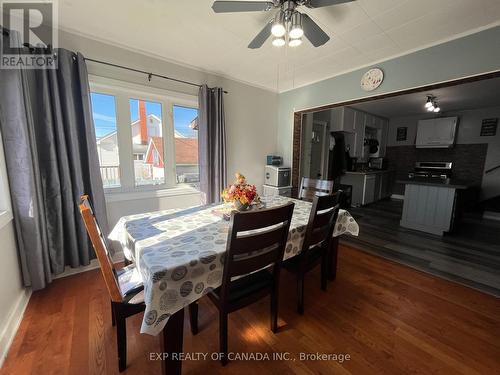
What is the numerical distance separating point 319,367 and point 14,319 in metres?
2.16

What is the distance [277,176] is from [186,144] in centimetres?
158

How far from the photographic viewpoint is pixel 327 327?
5.20 ft

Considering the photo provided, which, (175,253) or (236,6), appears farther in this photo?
(236,6)

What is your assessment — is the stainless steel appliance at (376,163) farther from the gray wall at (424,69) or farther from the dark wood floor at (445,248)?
the gray wall at (424,69)

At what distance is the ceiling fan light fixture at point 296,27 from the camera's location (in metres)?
1.43

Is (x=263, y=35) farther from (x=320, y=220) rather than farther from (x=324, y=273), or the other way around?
(x=324, y=273)

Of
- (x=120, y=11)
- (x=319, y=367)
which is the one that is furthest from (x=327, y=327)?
(x=120, y=11)

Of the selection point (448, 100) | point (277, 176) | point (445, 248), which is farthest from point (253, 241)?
point (448, 100)

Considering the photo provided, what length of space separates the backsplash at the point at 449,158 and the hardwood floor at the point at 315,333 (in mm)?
4514

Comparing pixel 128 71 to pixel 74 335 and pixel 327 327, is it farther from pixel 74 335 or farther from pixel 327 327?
pixel 327 327

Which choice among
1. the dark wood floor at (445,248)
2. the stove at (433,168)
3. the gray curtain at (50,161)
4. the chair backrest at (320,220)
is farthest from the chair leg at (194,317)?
the stove at (433,168)

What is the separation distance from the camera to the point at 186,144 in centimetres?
300

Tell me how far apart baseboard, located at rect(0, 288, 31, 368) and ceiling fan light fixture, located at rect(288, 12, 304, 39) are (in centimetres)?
276

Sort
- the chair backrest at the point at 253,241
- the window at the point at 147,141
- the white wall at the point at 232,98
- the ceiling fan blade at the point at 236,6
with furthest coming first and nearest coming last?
1. the window at the point at 147,141
2. the white wall at the point at 232,98
3. the ceiling fan blade at the point at 236,6
4. the chair backrest at the point at 253,241
